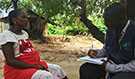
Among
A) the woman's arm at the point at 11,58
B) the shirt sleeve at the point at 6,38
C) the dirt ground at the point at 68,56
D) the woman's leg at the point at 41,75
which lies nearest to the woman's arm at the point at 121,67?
the woman's leg at the point at 41,75

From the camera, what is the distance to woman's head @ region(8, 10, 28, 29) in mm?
4336

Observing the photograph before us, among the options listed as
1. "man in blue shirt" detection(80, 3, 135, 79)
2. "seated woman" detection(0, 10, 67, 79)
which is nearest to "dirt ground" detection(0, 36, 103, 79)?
"seated woman" detection(0, 10, 67, 79)

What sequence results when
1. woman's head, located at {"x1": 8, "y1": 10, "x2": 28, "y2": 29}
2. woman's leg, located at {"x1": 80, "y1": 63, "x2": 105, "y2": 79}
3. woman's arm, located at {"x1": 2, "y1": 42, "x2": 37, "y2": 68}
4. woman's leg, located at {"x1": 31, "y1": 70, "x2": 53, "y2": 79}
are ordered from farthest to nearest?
1. woman's head, located at {"x1": 8, "y1": 10, "x2": 28, "y2": 29}
2. woman's arm, located at {"x1": 2, "y1": 42, "x2": 37, "y2": 68}
3. woman's leg, located at {"x1": 31, "y1": 70, "x2": 53, "y2": 79}
4. woman's leg, located at {"x1": 80, "y1": 63, "x2": 105, "y2": 79}

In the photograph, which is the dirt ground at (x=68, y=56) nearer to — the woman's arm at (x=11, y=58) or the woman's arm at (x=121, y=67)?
the woman's arm at (x=11, y=58)

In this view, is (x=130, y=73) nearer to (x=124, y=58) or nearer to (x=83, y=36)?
(x=124, y=58)

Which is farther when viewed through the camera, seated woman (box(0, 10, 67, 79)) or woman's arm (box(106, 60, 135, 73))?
seated woman (box(0, 10, 67, 79))

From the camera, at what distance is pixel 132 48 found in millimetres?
3357

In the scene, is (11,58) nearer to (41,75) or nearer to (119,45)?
(41,75)

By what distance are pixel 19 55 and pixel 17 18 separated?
1.28ft

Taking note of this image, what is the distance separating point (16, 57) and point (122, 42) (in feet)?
4.24

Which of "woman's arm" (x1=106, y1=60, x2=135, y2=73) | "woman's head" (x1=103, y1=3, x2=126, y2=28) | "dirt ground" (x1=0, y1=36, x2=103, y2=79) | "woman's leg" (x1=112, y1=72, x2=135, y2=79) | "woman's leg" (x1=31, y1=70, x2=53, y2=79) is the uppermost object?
"woman's head" (x1=103, y1=3, x2=126, y2=28)

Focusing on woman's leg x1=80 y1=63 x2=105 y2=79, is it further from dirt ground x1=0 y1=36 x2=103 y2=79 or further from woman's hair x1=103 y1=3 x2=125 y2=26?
dirt ground x1=0 y1=36 x2=103 y2=79

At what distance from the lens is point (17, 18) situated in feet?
14.2

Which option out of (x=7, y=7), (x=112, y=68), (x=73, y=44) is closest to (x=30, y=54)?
(x=112, y=68)
